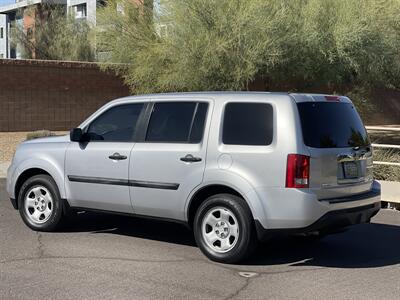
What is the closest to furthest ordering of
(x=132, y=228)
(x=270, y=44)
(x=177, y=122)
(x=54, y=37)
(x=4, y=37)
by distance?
(x=177, y=122)
(x=132, y=228)
(x=270, y=44)
(x=54, y=37)
(x=4, y=37)

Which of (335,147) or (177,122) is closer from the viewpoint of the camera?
(335,147)

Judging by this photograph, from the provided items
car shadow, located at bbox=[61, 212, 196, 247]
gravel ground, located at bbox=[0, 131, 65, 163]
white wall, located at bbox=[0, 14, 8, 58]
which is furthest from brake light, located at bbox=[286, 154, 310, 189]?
white wall, located at bbox=[0, 14, 8, 58]

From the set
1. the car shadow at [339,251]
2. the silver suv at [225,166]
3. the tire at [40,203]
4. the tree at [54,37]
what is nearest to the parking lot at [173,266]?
A: the car shadow at [339,251]

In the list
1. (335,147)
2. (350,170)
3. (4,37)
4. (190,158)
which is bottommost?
(350,170)

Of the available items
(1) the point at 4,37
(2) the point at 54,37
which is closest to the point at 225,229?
(2) the point at 54,37

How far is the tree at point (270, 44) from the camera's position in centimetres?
1620

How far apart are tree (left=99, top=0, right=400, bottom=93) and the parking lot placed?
8.69 m

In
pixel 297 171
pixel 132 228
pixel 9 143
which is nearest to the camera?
pixel 297 171

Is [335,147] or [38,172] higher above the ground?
[335,147]

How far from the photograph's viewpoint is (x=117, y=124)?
24.3 feet

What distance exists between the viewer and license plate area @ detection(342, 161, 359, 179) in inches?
253

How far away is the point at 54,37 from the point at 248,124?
1284 inches

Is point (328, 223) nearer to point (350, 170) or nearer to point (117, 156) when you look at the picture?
point (350, 170)

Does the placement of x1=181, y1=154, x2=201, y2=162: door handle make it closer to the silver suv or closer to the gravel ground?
the silver suv
